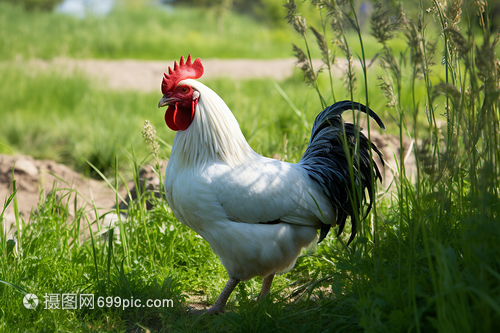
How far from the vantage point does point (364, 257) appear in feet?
6.38

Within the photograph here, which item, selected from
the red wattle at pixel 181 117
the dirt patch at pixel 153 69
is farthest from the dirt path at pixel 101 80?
the red wattle at pixel 181 117

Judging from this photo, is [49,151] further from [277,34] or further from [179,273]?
[277,34]

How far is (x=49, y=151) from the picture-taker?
5422 mm

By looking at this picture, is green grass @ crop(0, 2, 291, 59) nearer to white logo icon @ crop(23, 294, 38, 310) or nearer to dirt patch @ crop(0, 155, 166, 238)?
dirt patch @ crop(0, 155, 166, 238)

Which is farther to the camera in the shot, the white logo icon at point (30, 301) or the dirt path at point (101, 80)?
the dirt path at point (101, 80)

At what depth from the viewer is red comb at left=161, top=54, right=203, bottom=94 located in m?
2.42

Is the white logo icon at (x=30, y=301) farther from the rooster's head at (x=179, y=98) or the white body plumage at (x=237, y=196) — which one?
the rooster's head at (x=179, y=98)

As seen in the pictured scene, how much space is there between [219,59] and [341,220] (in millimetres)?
12451

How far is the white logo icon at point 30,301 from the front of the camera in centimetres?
223

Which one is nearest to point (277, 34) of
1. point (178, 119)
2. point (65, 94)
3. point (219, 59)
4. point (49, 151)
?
point (219, 59)

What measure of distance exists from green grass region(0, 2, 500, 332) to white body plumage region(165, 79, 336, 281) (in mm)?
228

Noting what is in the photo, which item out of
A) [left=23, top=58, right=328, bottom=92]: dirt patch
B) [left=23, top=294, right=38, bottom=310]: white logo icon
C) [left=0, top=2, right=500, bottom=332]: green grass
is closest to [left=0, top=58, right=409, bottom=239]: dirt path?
[left=23, top=58, right=328, bottom=92]: dirt patch

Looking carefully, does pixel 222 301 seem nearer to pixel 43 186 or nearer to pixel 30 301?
pixel 30 301

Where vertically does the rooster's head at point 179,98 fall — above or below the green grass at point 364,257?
above
